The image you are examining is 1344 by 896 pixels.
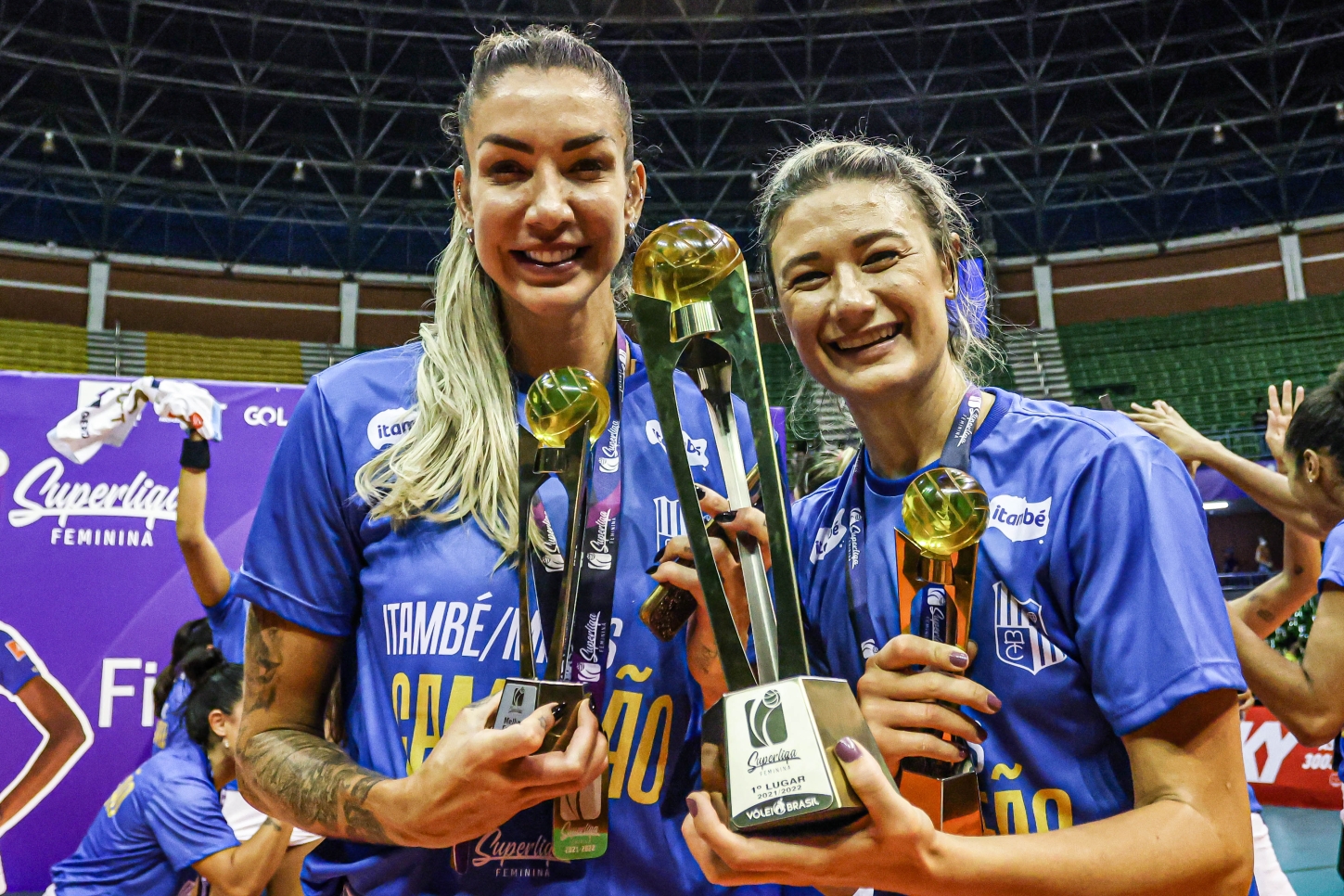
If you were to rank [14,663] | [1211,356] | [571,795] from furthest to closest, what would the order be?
[1211,356], [14,663], [571,795]

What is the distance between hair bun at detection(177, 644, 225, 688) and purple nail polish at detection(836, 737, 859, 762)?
2.83 meters

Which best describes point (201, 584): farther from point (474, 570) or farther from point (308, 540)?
point (474, 570)

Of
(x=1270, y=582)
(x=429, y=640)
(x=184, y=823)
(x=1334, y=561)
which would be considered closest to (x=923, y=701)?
(x=429, y=640)

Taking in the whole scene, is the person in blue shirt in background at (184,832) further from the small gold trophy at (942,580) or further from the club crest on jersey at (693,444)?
the small gold trophy at (942,580)

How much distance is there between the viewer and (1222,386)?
52.9ft

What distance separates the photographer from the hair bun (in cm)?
313

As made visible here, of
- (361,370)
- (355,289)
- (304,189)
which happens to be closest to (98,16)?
(304,189)

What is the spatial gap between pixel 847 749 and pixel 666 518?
65cm

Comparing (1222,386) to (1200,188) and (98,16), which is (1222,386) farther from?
(98,16)

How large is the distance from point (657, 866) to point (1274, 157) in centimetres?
1997

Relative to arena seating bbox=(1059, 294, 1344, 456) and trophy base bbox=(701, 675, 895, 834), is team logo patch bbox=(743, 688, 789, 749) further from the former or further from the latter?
arena seating bbox=(1059, 294, 1344, 456)

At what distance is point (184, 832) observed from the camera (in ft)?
9.25

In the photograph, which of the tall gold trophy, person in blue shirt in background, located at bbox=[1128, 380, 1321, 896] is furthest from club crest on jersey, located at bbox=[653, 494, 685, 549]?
person in blue shirt in background, located at bbox=[1128, 380, 1321, 896]

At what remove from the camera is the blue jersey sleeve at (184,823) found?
282cm
